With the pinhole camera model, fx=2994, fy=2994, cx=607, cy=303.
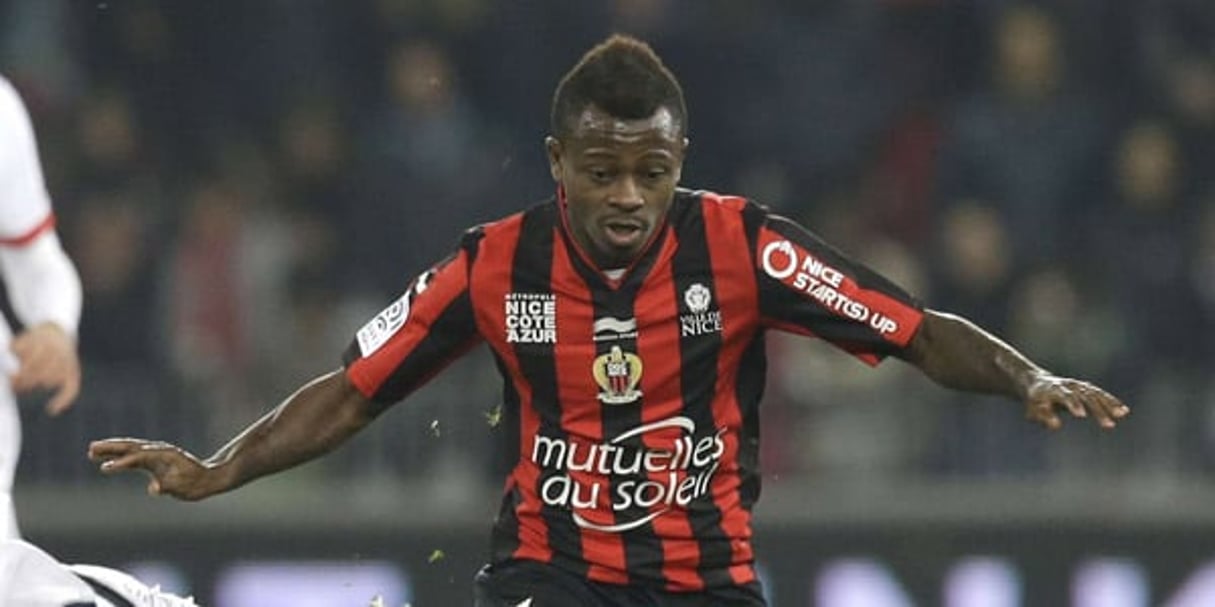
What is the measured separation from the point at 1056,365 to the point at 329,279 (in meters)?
2.41

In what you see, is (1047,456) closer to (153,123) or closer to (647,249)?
(153,123)

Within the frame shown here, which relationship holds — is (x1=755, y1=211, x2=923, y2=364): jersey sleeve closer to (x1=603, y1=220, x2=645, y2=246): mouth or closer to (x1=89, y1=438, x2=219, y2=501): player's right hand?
(x1=603, y1=220, x2=645, y2=246): mouth

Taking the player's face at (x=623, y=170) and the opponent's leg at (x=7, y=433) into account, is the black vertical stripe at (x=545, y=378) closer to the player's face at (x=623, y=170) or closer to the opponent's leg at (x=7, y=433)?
the player's face at (x=623, y=170)

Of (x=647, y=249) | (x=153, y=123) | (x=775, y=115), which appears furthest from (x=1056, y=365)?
(x=647, y=249)

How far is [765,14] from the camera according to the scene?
1078 centimetres

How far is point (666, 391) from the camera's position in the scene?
5.55m

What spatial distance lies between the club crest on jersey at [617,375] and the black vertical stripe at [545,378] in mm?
88

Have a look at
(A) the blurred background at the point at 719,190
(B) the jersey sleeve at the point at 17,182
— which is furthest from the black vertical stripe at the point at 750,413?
(A) the blurred background at the point at 719,190

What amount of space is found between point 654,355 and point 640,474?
0.22 metres

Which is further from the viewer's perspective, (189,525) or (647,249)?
(189,525)

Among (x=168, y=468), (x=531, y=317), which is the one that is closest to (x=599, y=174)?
(x=531, y=317)

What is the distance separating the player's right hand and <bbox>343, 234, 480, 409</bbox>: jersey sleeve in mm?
345

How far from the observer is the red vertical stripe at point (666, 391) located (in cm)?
553

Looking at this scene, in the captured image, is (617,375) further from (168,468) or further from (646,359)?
(168,468)
